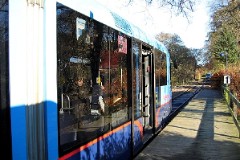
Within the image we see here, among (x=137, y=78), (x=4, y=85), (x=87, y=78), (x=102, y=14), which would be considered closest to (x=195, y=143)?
(x=137, y=78)

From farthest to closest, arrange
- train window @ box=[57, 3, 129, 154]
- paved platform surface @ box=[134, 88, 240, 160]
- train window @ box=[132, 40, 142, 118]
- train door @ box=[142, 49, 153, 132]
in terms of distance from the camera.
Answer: train door @ box=[142, 49, 153, 132]
paved platform surface @ box=[134, 88, 240, 160]
train window @ box=[132, 40, 142, 118]
train window @ box=[57, 3, 129, 154]

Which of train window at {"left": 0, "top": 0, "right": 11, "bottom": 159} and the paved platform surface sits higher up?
train window at {"left": 0, "top": 0, "right": 11, "bottom": 159}

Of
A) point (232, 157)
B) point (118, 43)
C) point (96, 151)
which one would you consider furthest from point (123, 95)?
point (232, 157)

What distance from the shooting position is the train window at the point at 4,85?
129 inches

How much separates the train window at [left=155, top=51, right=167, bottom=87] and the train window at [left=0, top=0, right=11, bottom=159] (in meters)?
8.06

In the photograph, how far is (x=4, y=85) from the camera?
10.8 ft

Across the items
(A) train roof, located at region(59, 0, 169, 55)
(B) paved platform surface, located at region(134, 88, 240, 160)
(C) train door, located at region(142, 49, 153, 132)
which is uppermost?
(A) train roof, located at region(59, 0, 169, 55)

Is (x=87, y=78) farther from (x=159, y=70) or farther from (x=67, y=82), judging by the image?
(x=159, y=70)

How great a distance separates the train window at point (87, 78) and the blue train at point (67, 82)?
11 mm

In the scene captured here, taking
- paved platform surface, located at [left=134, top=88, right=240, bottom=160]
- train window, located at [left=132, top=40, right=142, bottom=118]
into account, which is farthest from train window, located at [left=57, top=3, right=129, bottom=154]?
paved platform surface, located at [left=134, top=88, right=240, bottom=160]

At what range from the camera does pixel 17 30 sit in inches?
134

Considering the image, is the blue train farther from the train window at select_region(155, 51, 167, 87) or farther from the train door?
the train window at select_region(155, 51, 167, 87)

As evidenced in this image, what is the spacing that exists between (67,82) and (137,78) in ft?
12.7

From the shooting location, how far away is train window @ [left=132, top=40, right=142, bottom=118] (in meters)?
7.93
